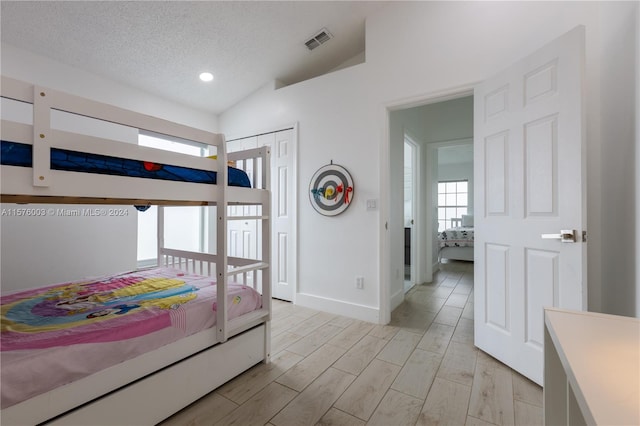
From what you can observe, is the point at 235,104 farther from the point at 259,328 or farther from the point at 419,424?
the point at 419,424

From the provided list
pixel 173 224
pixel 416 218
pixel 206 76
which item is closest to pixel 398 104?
pixel 416 218

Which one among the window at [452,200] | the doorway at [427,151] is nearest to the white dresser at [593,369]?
the doorway at [427,151]

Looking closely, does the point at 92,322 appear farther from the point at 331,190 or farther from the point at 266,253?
the point at 331,190

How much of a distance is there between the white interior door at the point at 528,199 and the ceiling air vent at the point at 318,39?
1599mm

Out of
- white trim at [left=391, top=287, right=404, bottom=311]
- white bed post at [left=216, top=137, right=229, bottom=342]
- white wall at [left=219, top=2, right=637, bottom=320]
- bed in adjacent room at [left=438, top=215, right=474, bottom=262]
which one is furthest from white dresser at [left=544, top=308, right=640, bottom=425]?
bed in adjacent room at [left=438, top=215, right=474, bottom=262]

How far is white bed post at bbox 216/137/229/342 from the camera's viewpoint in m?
1.52

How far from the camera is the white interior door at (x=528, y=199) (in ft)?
4.74

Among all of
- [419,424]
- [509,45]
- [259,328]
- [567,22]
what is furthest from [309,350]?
[567,22]

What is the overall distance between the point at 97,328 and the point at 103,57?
105 inches

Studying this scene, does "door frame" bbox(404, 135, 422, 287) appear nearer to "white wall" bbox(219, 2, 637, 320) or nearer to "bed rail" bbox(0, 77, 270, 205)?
"white wall" bbox(219, 2, 637, 320)

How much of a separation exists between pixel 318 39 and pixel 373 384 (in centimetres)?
310

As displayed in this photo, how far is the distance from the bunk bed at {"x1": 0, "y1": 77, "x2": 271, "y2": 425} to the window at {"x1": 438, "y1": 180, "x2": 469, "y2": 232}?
22.7 ft

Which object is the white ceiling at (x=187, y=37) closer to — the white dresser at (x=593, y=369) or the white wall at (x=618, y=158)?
the white wall at (x=618, y=158)

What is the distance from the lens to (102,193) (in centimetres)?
108
